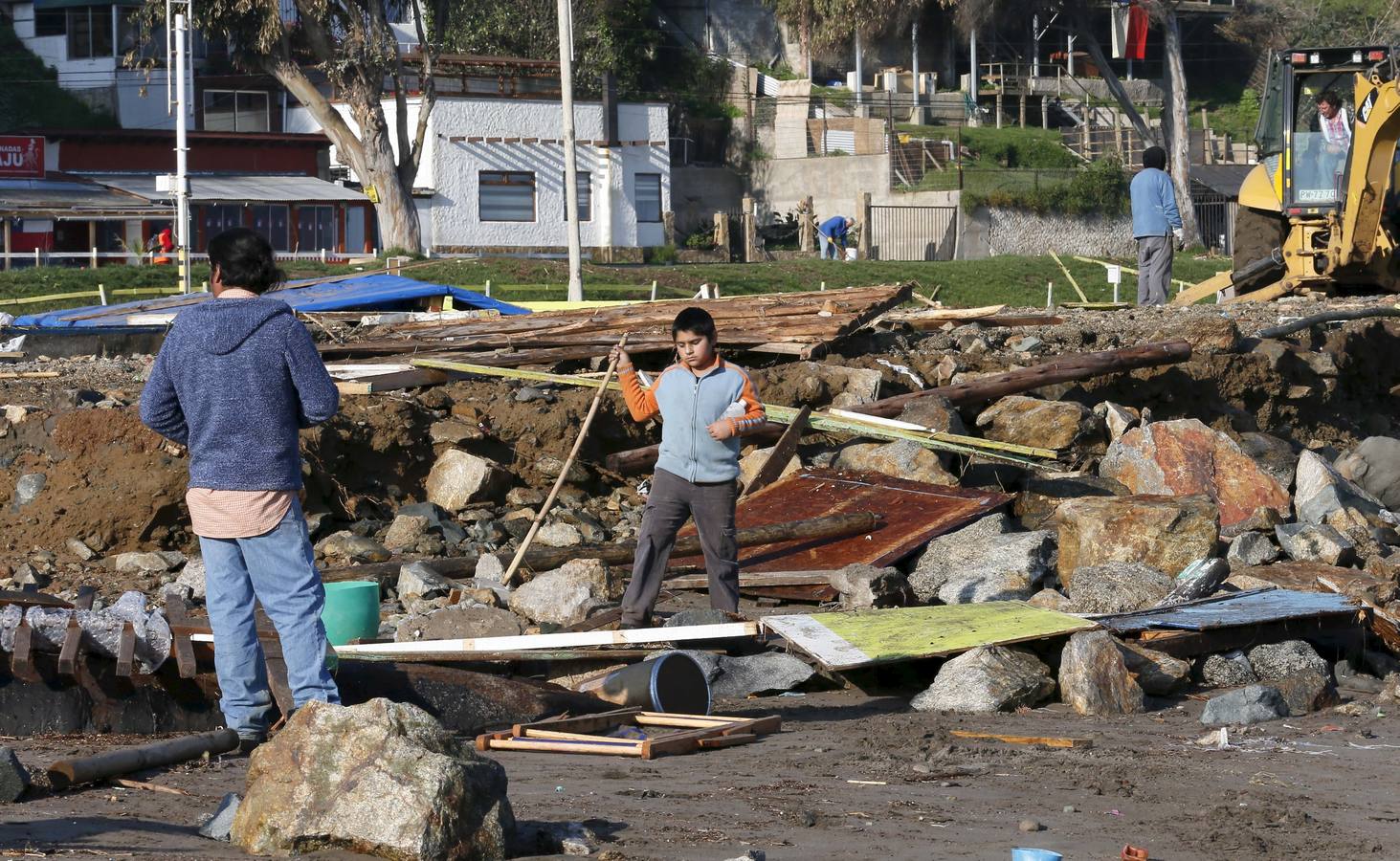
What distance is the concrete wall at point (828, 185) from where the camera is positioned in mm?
45750

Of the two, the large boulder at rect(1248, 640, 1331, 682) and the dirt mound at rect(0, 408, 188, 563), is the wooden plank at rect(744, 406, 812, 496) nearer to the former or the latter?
the large boulder at rect(1248, 640, 1331, 682)

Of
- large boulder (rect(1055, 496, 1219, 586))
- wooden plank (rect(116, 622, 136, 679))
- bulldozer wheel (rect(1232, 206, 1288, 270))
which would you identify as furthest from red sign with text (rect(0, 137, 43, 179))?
wooden plank (rect(116, 622, 136, 679))

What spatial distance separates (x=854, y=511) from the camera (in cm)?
1077

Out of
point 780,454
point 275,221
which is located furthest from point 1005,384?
point 275,221

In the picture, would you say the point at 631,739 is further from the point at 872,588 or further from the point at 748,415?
the point at 872,588

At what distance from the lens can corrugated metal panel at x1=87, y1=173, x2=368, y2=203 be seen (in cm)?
4028

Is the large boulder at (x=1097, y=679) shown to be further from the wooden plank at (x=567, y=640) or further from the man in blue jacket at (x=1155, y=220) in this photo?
the man in blue jacket at (x=1155, y=220)

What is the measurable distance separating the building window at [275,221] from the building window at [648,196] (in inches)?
358

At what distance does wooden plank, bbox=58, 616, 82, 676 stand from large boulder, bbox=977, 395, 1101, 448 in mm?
7970

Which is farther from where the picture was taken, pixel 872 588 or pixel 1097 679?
pixel 872 588

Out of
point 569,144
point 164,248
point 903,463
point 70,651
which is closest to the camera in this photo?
point 70,651

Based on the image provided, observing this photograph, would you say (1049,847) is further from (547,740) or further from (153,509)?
(153,509)

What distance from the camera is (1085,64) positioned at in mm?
57812

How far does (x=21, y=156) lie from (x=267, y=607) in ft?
122
